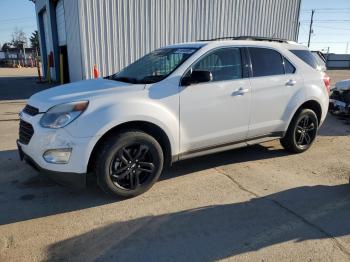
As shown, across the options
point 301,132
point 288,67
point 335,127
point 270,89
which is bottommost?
point 335,127

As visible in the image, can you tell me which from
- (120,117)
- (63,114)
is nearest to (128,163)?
(120,117)

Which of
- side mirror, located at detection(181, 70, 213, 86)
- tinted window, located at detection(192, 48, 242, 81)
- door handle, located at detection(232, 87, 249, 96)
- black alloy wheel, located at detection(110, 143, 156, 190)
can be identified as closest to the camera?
black alloy wheel, located at detection(110, 143, 156, 190)

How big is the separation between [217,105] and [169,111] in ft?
2.42

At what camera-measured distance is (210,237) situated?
332 centimetres

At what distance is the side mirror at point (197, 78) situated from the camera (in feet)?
14.0

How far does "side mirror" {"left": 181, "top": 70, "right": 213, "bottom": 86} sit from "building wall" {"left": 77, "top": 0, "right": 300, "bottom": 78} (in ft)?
27.1

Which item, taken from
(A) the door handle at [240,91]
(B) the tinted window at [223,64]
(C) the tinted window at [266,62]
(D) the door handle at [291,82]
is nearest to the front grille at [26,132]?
(B) the tinted window at [223,64]

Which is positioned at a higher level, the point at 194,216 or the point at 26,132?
the point at 26,132

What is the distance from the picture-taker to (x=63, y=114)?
371 centimetres

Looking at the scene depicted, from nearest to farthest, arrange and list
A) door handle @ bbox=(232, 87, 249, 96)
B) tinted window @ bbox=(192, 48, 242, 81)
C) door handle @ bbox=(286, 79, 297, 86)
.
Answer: tinted window @ bbox=(192, 48, 242, 81)
door handle @ bbox=(232, 87, 249, 96)
door handle @ bbox=(286, 79, 297, 86)

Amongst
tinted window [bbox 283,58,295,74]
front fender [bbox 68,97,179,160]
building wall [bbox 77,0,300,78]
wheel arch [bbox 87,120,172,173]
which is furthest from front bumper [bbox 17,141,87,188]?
building wall [bbox 77,0,300,78]

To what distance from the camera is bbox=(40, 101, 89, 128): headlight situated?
3674 mm

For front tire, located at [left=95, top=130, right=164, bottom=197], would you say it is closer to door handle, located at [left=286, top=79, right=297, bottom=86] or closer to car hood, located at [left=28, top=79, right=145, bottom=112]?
car hood, located at [left=28, top=79, right=145, bottom=112]

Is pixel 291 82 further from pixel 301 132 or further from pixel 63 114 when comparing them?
pixel 63 114
